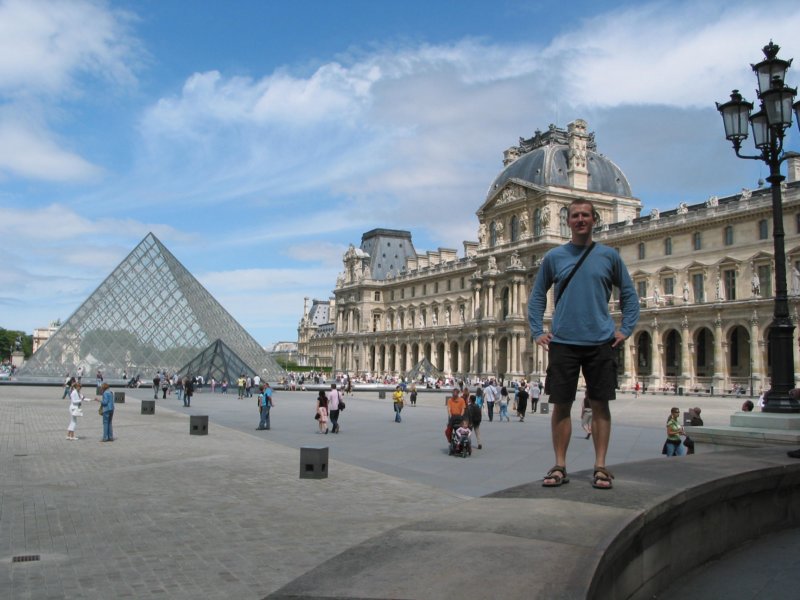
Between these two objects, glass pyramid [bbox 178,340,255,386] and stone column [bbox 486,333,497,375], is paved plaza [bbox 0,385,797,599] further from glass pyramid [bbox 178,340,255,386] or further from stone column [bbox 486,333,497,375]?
stone column [bbox 486,333,497,375]

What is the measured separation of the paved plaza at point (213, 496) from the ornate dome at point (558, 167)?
48.0 metres

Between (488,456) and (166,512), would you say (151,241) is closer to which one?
(488,456)

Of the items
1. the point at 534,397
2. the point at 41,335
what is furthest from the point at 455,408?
the point at 41,335

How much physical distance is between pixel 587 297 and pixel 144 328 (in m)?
50.0

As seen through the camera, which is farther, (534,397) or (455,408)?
(534,397)

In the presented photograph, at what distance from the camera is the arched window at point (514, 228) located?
67.8 meters

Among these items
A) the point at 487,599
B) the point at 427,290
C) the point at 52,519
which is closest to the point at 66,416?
the point at 52,519

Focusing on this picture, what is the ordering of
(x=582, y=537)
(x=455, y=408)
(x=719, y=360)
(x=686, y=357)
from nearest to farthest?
(x=582, y=537) < (x=455, y=408) < (x=719, y=360) < (x=686, y=357)

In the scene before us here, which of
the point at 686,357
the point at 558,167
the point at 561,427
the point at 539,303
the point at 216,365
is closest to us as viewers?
the point at 561,427

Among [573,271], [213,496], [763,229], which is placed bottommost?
[213,496]

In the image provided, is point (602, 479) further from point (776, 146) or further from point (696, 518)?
point (776, 146)

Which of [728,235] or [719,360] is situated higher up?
[728,235]

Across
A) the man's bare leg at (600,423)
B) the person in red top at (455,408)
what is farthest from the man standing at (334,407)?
the man's bare leg at (600,423)

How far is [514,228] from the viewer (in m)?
68.4
